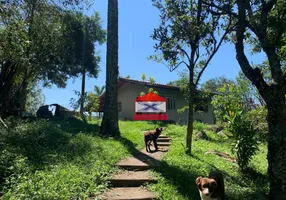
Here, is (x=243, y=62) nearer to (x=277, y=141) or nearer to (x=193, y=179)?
(x=277, y=141)

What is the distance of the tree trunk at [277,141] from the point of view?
15.1 feet

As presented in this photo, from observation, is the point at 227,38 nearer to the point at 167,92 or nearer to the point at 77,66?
the point at 167,92

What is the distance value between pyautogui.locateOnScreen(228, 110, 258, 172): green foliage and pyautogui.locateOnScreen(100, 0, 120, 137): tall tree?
437cm

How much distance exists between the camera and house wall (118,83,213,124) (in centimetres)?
1906

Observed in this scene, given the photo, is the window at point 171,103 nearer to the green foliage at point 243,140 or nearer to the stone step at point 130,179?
the green foliage at point 243,140

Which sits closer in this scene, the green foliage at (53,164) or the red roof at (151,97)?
the green foliage at (53,164)

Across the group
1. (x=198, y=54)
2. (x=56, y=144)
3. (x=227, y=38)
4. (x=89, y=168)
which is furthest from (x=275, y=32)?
(x=56, y=144)

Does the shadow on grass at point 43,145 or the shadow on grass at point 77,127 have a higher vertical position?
the shadow on grass at point 77,127

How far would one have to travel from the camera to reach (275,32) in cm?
729

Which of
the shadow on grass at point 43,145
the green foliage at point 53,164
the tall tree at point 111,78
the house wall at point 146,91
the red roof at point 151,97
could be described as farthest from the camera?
the house wall at point 146,91

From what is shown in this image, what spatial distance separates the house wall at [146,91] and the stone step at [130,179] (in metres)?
12.9

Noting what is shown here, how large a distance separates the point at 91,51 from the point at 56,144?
1652 centimetres

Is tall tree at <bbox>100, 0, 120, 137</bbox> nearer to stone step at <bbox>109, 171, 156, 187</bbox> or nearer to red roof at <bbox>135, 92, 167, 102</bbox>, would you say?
stone step at <bbox>109, 171, 156, 187</bbox>

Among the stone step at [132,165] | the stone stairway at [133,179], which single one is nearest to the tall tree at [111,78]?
the stone stairway at [133,179]
